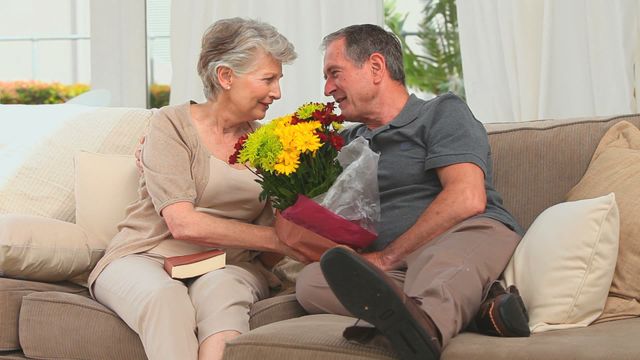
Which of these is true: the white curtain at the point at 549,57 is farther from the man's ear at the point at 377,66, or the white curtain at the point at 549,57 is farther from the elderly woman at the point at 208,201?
the elderly woman at the point at 208,201

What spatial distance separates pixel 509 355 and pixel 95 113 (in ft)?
6.29

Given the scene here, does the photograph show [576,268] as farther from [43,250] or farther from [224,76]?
[43,250]

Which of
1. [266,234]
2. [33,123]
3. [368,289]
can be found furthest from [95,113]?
[368,289]

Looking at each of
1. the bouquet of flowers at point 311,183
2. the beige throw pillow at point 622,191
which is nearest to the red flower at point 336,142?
the bouquet of flowers at point 311,183

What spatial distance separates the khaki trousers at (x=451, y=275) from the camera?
212 cm

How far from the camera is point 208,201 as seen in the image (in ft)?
8.91

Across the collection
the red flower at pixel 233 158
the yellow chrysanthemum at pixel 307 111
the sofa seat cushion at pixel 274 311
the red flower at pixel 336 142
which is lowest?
the sofa seat cushion at pixel 274 311

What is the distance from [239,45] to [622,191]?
1.09m

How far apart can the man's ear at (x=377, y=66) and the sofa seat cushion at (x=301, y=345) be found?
0.91 m

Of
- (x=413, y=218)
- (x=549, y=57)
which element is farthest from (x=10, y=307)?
(x=549, y=57)

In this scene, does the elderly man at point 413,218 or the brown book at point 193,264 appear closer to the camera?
the elderly man at point 413,218

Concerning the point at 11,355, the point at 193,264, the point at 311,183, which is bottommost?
the point at 11,355

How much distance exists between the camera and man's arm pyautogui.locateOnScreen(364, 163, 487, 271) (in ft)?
8.22

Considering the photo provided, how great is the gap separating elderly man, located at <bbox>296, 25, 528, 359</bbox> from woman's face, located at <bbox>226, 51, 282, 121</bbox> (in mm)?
194
